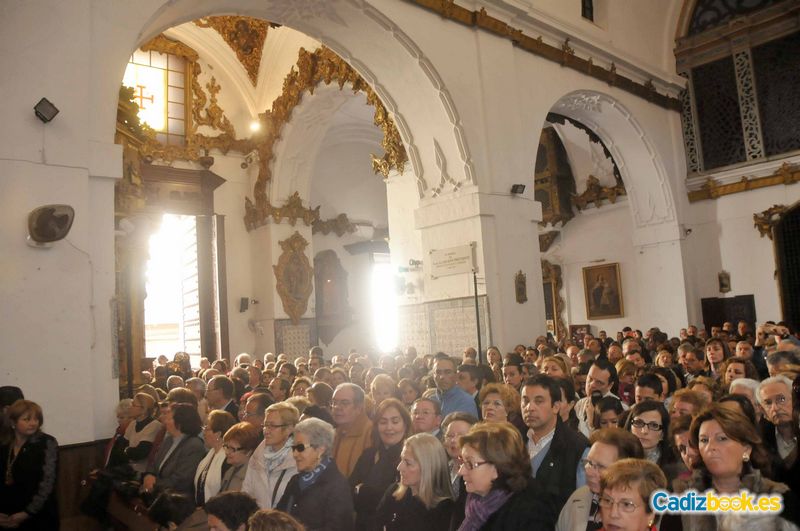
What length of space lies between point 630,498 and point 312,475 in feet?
6.00

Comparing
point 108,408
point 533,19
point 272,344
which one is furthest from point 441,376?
point 272,344

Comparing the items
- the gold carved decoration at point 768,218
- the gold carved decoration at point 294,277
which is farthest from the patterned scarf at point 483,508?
the gold carved decoration at point 768,218

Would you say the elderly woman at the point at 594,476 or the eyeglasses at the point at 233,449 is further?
the eyeglasses at the point at 233,449

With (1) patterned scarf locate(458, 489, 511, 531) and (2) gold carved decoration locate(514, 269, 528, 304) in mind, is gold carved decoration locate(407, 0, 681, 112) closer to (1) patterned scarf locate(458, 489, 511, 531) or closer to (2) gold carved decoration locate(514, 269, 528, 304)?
(2) gold carved decoration locate(514, 269, 528, 304)

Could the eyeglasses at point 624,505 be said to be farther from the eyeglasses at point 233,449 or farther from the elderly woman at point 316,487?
the eyeglasses at point 233,449

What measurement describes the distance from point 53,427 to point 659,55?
1450 centimetres

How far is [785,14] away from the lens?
13.4 meters

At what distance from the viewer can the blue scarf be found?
3521mm

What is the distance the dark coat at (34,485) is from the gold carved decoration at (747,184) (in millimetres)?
14143

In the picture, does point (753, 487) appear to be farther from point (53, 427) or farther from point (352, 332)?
point (352, 332)

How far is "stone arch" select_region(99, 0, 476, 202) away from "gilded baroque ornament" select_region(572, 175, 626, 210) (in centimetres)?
706

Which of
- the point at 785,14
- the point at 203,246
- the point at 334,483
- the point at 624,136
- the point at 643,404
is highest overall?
the point at 785,14

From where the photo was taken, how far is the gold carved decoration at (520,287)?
10047 millimetres

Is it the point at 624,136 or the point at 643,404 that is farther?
the point at 624,136
